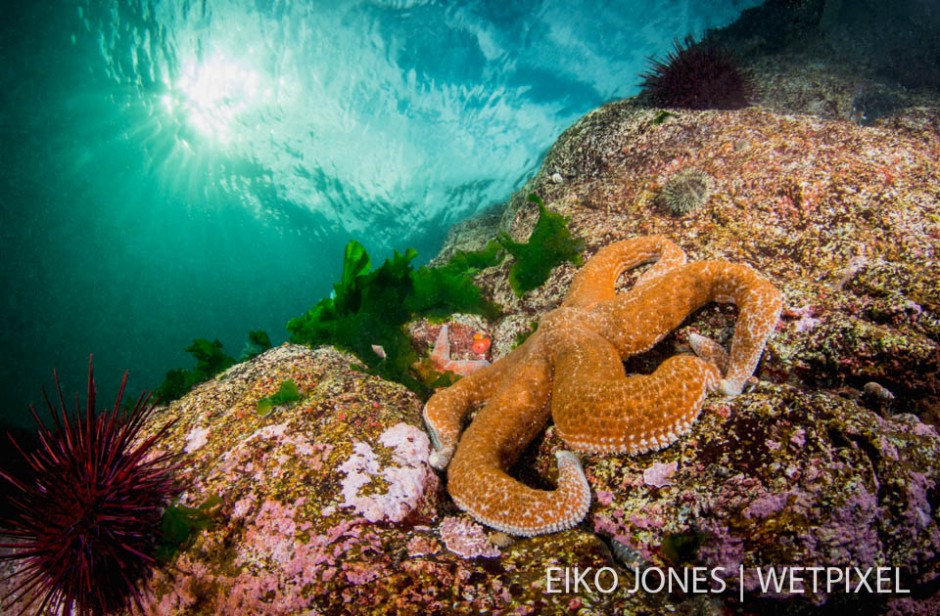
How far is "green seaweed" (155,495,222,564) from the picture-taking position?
2.61 metres

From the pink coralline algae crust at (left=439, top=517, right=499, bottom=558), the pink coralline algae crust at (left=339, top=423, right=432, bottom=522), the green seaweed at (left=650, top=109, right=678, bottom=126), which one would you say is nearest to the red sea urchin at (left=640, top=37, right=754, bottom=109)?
the green seaweed at (left=650, top=109, right=678, bottom=126)

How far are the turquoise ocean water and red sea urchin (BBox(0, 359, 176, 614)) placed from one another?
15471mm

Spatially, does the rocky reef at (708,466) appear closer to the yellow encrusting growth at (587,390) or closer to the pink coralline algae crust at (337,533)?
the pink coralline algae crust at (337,533)

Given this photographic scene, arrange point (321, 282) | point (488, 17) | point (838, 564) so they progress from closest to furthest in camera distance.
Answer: point (838, 564), point (488, 17), point (321, 282)

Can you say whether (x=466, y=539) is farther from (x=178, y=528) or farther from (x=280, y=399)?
(x=280, y=399)

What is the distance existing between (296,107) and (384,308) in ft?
69.1

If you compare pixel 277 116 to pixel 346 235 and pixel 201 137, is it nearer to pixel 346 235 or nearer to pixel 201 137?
pixel 201 137

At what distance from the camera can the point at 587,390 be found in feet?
7.70

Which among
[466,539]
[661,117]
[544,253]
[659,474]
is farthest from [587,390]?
[661,117]

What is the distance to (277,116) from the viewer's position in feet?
70.6

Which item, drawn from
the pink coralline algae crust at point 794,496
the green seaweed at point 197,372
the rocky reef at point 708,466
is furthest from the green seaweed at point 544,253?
the green seaweed at point 197,372

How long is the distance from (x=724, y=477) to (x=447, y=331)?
324cm

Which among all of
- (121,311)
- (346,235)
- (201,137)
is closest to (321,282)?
(346,235)

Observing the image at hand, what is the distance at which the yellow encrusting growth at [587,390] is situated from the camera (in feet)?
7.19
